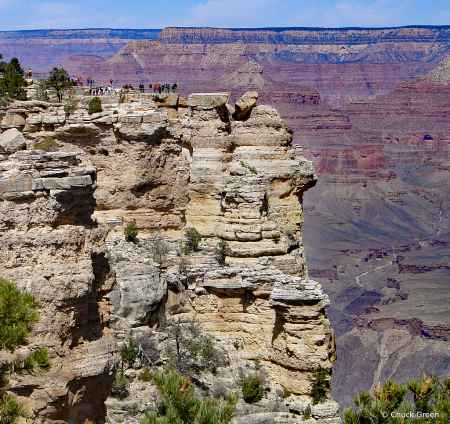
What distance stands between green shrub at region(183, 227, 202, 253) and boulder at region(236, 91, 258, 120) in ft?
17.4

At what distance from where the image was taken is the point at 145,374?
20172 mm

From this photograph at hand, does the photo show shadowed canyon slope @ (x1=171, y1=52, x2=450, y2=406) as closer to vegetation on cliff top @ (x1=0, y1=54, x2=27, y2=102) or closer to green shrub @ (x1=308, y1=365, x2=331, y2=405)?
green shrub @ (x1=308, y1=365, x2=331, y2=405)

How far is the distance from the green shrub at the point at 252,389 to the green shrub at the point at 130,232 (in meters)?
7.03

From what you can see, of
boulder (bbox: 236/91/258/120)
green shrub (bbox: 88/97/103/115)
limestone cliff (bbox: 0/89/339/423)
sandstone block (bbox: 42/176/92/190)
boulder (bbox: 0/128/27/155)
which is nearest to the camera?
sandstone block (bbox: 42/176/92/190)

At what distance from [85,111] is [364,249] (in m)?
129

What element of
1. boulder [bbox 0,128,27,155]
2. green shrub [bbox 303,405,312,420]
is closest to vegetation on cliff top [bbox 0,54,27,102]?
boulder [bbox 0,128,27,155]

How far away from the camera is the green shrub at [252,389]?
20531mm

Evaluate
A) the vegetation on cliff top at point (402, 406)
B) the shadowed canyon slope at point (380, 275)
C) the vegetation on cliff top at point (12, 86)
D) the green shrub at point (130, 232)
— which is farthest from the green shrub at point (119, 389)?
the shadowed canyon slope at point (380, 275)

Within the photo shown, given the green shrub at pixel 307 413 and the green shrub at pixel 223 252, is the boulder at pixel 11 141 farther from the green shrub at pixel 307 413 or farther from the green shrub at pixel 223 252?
the green shrub at pixel 307 413

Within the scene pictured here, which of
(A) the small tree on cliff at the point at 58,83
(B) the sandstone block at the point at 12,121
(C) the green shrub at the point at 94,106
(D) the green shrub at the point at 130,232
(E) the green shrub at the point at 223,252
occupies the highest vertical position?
(A) the small tree on cliff at the point at 58,83

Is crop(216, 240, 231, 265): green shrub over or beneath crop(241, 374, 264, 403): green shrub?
over

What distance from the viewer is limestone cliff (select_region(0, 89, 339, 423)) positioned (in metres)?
22.5

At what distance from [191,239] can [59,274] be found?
456 inches

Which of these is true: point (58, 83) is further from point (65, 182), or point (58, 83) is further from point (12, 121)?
point (65, 182)
